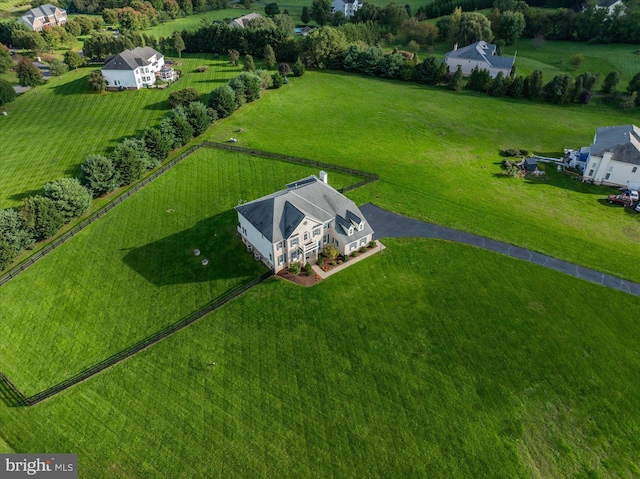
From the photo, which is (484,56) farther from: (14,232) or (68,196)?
(14,232)

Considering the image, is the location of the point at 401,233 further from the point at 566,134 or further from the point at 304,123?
Result: the point at 566,134

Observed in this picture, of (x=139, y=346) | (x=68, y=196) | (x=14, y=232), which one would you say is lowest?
(x=139, y=346)

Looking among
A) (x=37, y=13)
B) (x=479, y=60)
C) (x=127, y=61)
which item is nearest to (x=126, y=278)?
(x=127, y=61)

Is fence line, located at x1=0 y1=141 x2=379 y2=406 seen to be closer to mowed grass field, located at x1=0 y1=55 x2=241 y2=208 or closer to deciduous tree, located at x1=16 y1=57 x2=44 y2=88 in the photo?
mowed grass field, located at x1=0 y1=55 x2=241 y2=208

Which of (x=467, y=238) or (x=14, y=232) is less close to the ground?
(x=14, y=232)

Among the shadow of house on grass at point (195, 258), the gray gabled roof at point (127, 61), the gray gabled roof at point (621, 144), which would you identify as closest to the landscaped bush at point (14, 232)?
the shadow of house on grass at point (195, 258)

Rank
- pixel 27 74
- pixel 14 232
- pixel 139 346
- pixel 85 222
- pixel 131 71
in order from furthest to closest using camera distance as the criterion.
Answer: pixel 27 74, pixel 131 71, pixel 85 222, pixel 14 232, pixel 139 346

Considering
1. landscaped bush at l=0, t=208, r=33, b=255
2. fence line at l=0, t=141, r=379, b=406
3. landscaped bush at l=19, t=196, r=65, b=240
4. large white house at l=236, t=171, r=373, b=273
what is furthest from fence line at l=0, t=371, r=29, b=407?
large white house at l=236, t=171, r=373, b=273
